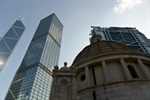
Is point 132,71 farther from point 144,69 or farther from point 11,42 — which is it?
point 11,42

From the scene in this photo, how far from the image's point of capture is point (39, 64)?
100625 mm

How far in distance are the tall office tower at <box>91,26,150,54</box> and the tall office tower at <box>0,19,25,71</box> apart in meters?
62.3

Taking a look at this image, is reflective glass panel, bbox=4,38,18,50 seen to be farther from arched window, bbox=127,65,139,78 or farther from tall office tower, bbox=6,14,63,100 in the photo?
arched window, bbox=127,65,139,78

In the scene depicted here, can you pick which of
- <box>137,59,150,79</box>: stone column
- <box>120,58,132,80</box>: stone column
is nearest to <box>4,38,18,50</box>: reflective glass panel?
<box>120,58,132,80</box>: stone column

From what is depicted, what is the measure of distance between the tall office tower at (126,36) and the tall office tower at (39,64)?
43.9m

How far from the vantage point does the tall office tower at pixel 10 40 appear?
323ft

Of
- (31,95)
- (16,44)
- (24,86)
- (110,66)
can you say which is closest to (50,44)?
(16,44)

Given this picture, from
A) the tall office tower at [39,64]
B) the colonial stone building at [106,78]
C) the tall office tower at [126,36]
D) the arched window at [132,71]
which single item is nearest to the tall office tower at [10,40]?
the tall office tower at [39,64]

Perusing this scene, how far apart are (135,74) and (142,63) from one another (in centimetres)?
187

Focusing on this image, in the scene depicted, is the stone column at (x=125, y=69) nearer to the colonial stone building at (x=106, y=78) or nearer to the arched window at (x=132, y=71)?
the colonial stone building at (x=106, y=78)

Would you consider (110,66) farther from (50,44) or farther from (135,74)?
(50,44)

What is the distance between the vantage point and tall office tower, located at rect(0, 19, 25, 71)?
323 ft

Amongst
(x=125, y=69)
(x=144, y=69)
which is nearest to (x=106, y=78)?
(x=125, y=69)

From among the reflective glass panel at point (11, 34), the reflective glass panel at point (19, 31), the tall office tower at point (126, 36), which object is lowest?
the tall office tower at point (126, 36)
